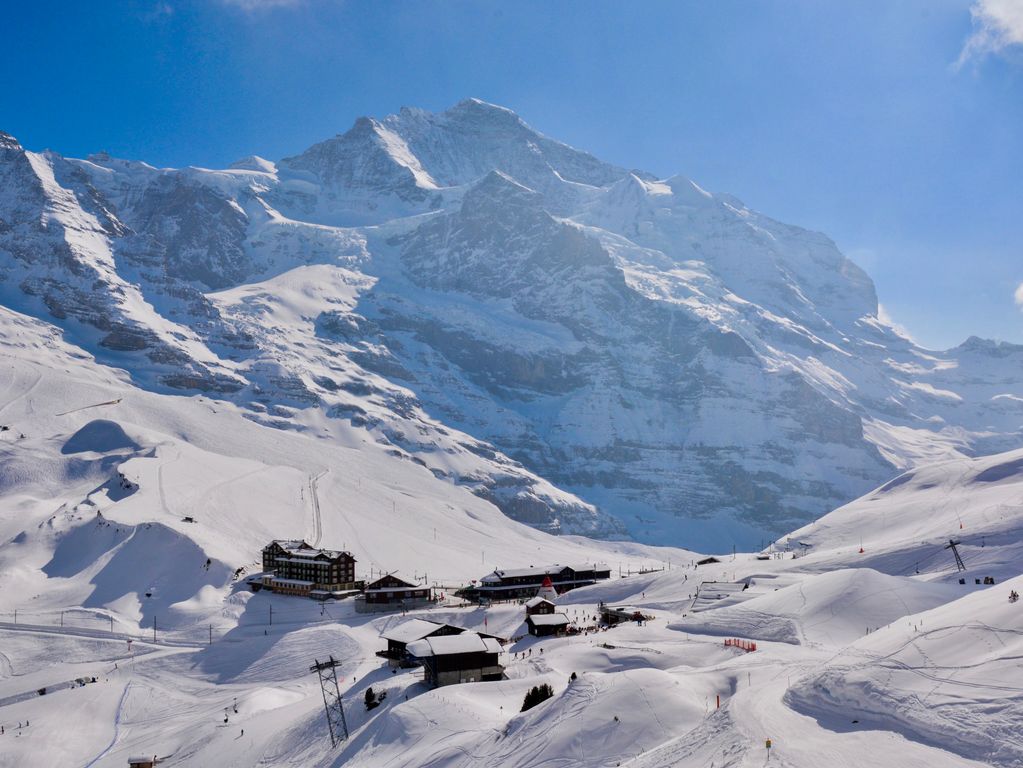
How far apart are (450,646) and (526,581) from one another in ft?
175

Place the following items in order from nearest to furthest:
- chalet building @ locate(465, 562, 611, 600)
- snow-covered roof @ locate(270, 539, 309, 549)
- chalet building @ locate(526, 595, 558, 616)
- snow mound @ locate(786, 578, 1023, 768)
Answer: snow mound @ locate(786, 578, 1023, 768), chalet building @ locate(526, 595, 558, 616), chalet building @ locate(465, 562, 611, 600), snow-covered roof @ locate(270, 539, 309, 549)

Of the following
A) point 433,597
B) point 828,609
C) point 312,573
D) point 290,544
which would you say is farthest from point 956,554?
point 290,544

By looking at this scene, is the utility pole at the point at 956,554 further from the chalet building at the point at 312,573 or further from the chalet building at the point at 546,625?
the chalet building at the point at 312,573

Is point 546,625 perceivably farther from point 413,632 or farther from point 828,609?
point 828,609

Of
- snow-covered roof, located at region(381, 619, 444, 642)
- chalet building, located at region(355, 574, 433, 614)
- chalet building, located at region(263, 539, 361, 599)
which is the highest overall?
chalet building, located at region(263, 539, 361, 599)

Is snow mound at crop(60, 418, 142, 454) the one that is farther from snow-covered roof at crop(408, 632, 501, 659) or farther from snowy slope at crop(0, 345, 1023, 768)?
snow-covered roof at crop(408, 632, 501, 659)

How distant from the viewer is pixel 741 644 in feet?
209

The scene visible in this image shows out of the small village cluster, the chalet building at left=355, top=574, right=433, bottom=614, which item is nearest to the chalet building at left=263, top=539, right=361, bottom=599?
the small village cluster

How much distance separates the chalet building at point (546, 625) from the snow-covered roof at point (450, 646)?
1363 cm

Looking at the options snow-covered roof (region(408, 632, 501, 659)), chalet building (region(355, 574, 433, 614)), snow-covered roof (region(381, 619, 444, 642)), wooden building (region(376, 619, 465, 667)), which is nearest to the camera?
snow-covered roof (region(408, 632, 501, 659))

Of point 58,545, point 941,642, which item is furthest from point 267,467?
point 941,642

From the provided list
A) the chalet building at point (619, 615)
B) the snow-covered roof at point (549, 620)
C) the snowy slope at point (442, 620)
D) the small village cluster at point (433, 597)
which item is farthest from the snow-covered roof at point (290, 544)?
the snow-covered roof at point (549, 620)

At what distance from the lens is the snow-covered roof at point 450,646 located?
5934cm

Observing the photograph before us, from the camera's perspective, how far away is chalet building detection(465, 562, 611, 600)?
4328 inches
